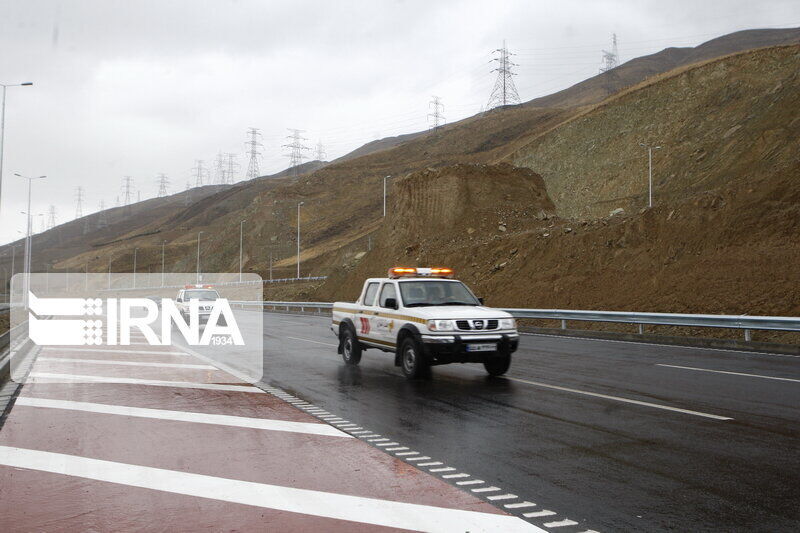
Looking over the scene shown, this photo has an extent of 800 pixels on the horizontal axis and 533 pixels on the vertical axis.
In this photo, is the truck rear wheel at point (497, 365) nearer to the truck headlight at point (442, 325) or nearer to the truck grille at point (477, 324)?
the truck grille at point (477, 324)

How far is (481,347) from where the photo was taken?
36.4 feet

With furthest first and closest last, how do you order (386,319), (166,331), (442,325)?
(166,331) → (386,319) → (442,325)

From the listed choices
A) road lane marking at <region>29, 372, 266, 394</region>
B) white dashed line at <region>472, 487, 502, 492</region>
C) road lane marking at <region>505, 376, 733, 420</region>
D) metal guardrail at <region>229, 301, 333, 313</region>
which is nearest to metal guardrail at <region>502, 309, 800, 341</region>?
road lane marking at <region>505, 376, 733, 420</region>

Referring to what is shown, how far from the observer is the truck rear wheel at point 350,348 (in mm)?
14016

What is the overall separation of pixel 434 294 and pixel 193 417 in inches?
222

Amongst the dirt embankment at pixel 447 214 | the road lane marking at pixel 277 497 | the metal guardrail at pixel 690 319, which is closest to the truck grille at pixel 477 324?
the road lane marking at pixel 277 497

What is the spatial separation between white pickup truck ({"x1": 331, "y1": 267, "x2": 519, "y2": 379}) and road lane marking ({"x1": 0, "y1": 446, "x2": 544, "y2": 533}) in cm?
591

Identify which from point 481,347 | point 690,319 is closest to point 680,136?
point 690,319

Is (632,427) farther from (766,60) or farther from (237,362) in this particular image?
(766,60)

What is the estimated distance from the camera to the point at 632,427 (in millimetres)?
7441

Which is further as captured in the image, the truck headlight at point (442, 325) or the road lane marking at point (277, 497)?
the truck headlight at point (442, 325)

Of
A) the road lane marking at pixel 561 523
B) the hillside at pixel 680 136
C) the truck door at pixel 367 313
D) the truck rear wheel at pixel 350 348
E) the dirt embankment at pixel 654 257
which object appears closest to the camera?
the road lane marking at pixel 561 523

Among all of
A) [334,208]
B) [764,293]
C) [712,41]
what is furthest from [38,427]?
[712,41]

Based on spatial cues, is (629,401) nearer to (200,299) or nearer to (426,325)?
(426,325)
